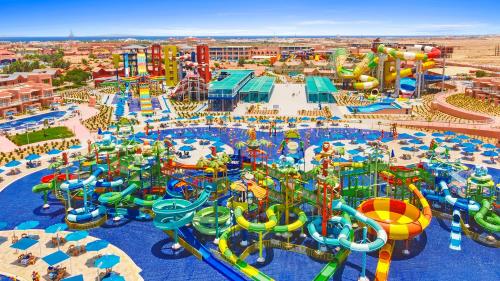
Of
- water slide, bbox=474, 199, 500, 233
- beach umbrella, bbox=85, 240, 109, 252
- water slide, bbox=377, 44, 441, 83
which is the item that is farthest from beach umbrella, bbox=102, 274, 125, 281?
water slide, bbox=377, 44, 441, 83

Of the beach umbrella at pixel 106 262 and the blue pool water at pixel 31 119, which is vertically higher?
the blue pool water at pixel 31 119

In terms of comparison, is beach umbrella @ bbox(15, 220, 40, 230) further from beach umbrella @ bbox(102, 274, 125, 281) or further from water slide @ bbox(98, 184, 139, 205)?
beach umbrella @ bbox(102, 274, 125, 281)

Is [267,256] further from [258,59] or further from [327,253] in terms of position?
[258,59]

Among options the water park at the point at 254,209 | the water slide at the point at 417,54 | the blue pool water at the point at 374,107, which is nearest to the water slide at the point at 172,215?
the water park at the point at 254,209

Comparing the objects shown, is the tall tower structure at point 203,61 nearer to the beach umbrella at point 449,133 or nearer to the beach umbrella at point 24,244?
the beach umbrella at point 449,133

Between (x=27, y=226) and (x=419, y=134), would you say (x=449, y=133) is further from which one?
(x=27, y=226)
